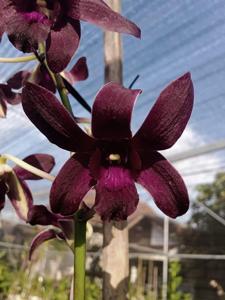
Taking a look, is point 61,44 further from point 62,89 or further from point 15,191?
point 15,191

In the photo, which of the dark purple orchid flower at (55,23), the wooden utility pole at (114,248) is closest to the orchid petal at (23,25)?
the dark purple orchid flower at (55,23)

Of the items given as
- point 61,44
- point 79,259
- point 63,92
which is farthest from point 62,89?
point 79,259

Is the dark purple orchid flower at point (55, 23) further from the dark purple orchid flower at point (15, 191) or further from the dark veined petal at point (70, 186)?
the dark purple orchid flower at point (15, 191)

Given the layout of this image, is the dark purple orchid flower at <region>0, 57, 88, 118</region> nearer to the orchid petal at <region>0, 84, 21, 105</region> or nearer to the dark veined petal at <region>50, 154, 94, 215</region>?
the orchid petal at <region>0, 84, 21, 105</region>

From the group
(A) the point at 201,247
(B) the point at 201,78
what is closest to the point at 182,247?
(A) the point at 201,247

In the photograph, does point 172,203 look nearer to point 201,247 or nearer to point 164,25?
point 164,25

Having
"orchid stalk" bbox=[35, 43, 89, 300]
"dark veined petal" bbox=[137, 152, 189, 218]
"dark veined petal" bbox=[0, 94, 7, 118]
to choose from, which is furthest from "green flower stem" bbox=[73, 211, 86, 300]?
"dark veined petal" bbox=[0, 94, 7, 118]
